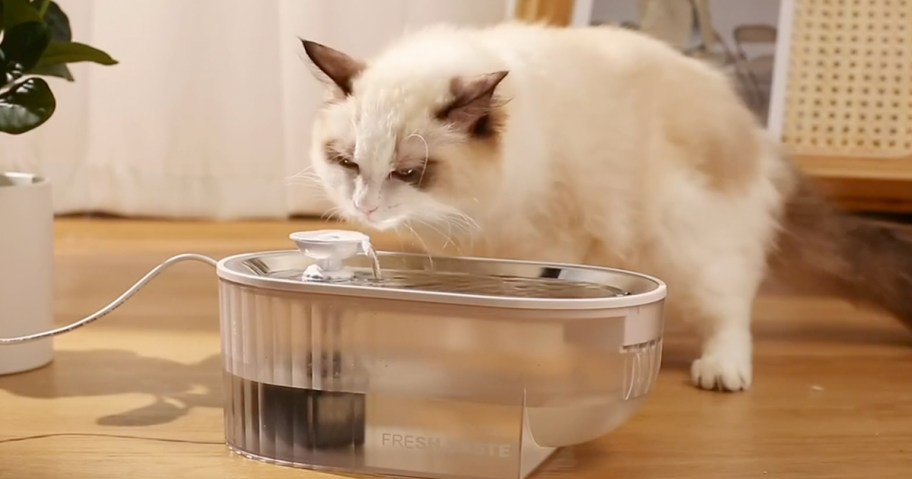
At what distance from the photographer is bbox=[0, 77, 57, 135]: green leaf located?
0.89 meters

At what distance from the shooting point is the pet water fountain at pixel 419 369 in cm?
70

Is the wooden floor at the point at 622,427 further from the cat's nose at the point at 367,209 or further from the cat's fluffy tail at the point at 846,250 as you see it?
the cat's nose at the point at 367,209

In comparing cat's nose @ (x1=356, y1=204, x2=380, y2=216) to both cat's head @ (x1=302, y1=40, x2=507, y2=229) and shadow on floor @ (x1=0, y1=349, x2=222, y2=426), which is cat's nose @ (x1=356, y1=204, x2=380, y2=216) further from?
shadow on floor @ (x1=0, y1=349, x2=222, y2=426)

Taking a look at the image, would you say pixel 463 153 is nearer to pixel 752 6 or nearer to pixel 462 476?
pixel 462 476

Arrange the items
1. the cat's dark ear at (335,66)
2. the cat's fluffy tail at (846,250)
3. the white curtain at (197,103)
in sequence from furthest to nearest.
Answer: the white curtain at (197,103) → the cat's fluffy tail at (846,250) → the cat's dark ear at (335,66)

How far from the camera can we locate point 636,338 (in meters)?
0.72

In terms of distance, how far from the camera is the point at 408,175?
0.95m

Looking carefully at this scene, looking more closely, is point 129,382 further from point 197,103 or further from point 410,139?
point 197,103

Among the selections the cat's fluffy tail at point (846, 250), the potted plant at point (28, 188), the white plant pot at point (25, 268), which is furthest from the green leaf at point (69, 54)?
the cat's fluffy tail at point (846, 250)

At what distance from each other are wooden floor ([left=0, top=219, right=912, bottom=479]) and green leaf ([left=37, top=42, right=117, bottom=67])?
0.32 metres

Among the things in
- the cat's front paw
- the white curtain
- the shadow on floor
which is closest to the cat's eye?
the shadow on floor

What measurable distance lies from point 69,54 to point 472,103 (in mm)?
403

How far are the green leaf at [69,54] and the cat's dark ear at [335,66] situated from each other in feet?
0.66

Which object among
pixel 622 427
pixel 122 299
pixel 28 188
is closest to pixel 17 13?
pixel 28 188
